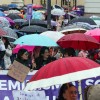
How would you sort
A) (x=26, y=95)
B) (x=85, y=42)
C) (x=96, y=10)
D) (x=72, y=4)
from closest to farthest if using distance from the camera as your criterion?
(x=26, y=95) < (x=85, y=42) < (x=96, y=10) < (x=72, y=4)

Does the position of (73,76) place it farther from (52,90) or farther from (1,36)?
(1,36)

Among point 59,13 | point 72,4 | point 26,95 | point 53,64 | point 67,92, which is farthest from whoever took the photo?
point 72,4

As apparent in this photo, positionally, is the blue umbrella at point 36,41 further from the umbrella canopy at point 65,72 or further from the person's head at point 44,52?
the umbrella canopy at point 65,72

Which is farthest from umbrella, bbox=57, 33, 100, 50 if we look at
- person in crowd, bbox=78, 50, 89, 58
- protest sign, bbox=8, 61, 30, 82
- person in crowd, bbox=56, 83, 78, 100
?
person in crowd, bbox=56, 83, 78, 100

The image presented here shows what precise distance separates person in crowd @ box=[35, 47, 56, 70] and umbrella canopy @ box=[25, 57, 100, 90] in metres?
4.24

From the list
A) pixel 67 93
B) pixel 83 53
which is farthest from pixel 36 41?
pixel 67 93

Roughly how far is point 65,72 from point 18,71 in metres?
2.53

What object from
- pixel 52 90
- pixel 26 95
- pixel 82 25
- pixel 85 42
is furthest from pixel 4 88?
Answer: pixel 82 25

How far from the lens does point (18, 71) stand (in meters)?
8.49

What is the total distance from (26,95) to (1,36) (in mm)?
5714

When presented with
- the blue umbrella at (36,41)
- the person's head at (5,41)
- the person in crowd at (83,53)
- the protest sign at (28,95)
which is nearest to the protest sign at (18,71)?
the protest sign at (28,95)

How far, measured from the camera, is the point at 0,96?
27.7ft

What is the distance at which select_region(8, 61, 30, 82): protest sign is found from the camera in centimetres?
848

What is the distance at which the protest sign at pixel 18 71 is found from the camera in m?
8.48
